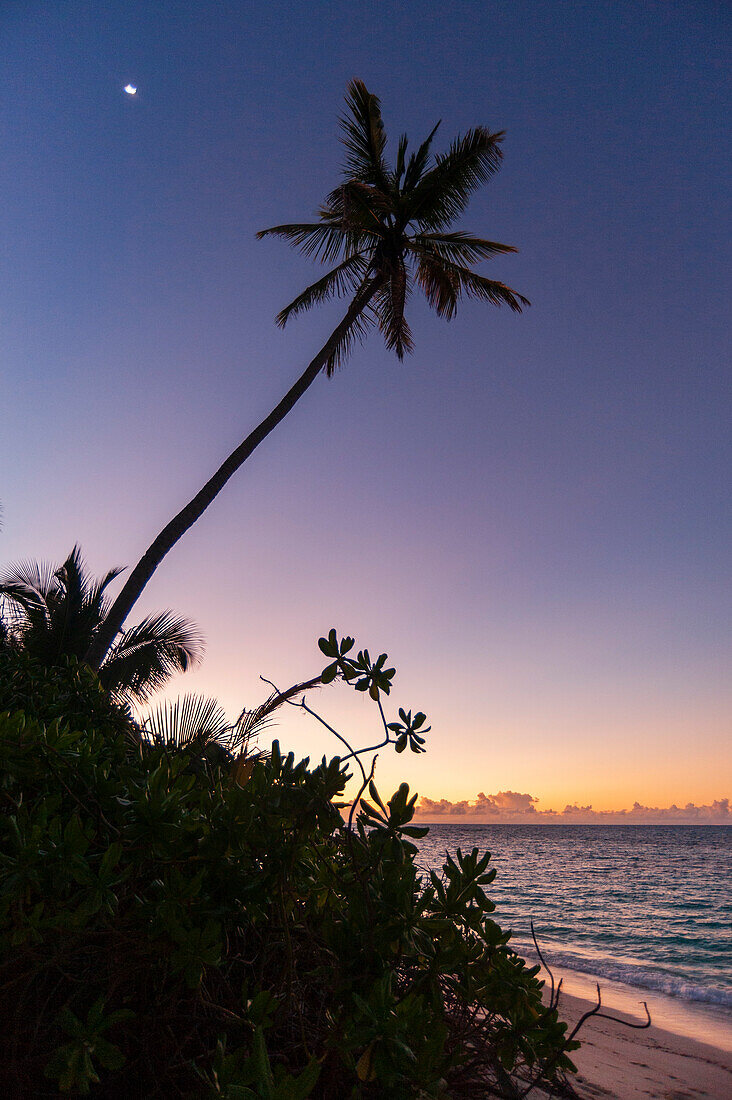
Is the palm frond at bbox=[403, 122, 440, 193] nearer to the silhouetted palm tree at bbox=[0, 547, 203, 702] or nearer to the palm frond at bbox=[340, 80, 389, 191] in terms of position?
the palm frond at bbox=[340, 80, 389, 191]

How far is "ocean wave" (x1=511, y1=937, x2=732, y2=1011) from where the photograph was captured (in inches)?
369

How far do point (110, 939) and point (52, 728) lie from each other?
21.3 inches

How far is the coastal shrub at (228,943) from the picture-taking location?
1.05 meters

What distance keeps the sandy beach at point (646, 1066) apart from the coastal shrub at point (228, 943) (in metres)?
Result: 2.14

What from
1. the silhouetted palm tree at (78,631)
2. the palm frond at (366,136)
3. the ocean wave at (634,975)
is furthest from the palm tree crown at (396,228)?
the ocean wave at (634,975)

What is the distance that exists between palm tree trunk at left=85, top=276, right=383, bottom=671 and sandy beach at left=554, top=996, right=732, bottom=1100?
6.54m

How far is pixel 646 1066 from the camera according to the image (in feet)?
14.1

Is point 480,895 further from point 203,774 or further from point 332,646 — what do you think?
point 203,774

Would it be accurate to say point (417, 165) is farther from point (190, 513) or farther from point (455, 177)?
point (190, 513)

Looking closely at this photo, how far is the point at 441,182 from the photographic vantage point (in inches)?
391

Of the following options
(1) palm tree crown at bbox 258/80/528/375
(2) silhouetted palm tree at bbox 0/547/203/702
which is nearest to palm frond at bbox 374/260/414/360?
(1) palm tree crown at bbox 258/80/528/375

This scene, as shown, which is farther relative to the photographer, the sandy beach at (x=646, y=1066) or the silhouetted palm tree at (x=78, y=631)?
the silhouetted palm tree at (x=78, y=631)

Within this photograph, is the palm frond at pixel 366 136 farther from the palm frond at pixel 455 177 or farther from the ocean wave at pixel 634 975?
the ocean wave at pixel 634 975

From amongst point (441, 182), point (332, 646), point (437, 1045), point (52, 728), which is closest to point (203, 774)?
point (52, 728)
